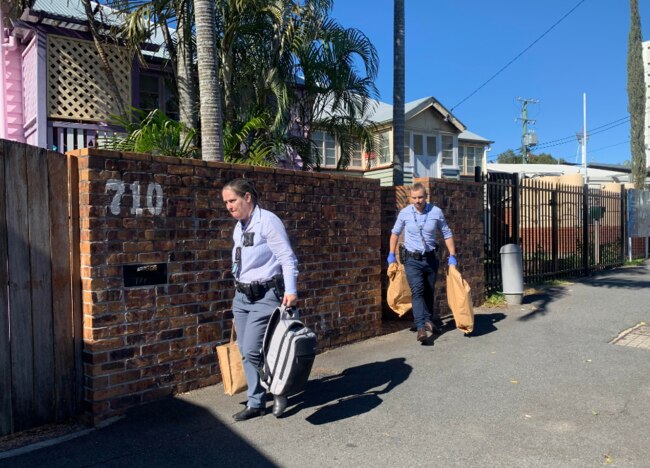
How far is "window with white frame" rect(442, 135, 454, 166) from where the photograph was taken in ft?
84.8

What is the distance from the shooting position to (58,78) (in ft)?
31.8

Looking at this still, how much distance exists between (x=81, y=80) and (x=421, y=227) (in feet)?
23.5

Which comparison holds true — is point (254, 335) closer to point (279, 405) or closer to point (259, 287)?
point (259, 287)

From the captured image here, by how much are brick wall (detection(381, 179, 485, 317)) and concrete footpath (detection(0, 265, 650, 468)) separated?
4.17 feet

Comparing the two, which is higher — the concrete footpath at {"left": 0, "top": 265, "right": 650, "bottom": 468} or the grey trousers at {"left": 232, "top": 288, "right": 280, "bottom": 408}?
the grey trousers at {"left": 232, "top": 288, "right": 280, "bottom": 408}

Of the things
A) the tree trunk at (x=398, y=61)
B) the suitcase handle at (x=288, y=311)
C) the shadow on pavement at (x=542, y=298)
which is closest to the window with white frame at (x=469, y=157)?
the shadow on pavement at (x=542, y=298)

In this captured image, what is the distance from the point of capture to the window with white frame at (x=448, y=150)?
25.8 m

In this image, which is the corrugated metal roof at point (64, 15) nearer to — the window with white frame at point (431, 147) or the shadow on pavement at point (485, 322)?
the shadow on pavement at point (485, 322)

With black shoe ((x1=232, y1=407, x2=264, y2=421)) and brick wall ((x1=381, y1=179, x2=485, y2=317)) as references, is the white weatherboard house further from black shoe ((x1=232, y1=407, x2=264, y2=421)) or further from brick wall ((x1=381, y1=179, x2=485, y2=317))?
black shoe ((x1=232, y1=407, x2=264, y2=421))

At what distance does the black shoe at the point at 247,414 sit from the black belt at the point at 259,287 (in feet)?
2.68

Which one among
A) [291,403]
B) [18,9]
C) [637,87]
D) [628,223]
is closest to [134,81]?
[18,9]

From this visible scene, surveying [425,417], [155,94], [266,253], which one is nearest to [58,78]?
[155,94]

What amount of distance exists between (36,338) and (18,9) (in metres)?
6.73

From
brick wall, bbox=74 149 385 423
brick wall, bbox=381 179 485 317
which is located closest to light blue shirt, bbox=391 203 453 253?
brick wall, bbox=381 179 485 317
